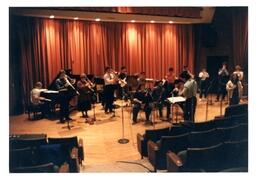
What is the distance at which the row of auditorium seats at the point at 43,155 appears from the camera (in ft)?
17.3

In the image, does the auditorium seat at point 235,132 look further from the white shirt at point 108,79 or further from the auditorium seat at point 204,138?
the white shirt at point 108,79

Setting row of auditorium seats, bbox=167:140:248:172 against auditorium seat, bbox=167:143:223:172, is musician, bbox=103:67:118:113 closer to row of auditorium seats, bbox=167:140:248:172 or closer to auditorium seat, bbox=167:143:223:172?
row of auditorium seats, bbox=167:140:248:172

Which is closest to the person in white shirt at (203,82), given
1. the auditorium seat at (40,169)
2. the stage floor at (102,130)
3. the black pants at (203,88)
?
the black pants at (203,88)

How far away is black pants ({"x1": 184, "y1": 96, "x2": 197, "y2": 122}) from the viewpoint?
9867mm

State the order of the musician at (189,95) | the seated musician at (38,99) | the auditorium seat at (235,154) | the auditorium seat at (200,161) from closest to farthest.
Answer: the auditorium seat at (200,161) → the auditorium seat at (235,154) → the musician at (189,95) → the seated musician at (38,99)

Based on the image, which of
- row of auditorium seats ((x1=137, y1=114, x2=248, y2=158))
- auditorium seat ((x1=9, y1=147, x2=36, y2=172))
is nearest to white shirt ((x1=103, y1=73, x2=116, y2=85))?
row of auditorium seats ((x1=137, y1=114, x2=248, y2=158))

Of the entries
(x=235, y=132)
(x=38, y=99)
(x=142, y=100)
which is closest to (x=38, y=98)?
(x=38, y=99)

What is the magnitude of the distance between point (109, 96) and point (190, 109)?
2886 millimetres

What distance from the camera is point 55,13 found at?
11.2 meters

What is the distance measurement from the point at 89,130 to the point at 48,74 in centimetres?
400

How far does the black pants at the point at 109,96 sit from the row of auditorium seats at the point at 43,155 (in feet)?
16.8
